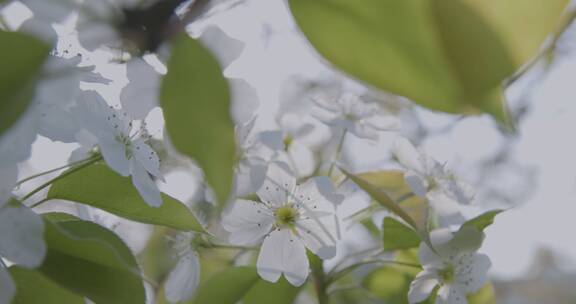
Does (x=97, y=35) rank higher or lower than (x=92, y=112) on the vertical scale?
higher

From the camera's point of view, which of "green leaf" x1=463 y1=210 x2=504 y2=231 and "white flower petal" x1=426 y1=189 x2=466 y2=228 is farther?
"white flower petal" x1=426 y1=189 x2=466 y2=228

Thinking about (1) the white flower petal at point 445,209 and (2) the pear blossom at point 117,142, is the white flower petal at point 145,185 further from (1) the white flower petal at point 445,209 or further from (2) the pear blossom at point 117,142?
(1) the white flower petal at point 445,209

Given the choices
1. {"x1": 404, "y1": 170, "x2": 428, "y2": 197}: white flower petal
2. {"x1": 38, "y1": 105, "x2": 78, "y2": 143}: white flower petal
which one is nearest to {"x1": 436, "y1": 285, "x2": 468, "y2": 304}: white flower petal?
{"x1": 404, "y1": 170, "x2": 428, "y2": 197}: white flower petal

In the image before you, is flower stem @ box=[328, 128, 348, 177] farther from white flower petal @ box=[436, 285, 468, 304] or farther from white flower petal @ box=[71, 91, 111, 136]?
white flower petal @ box=[71, 91, 111, 136]

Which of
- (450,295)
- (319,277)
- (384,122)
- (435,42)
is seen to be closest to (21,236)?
(435,42)

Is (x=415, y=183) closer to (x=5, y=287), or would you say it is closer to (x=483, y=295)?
(x=483, y=295)

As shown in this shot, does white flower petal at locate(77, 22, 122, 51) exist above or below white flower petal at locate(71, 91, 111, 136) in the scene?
above

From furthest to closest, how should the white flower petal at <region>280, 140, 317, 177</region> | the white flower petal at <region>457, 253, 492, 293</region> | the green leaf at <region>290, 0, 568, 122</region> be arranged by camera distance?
the white flower petal at <region>280, 140, 317, 177</region>, the white flower petal at <region>457, 253, 492, 293</region>, the green leaf at <region>290, 0, 568, 122</region>
